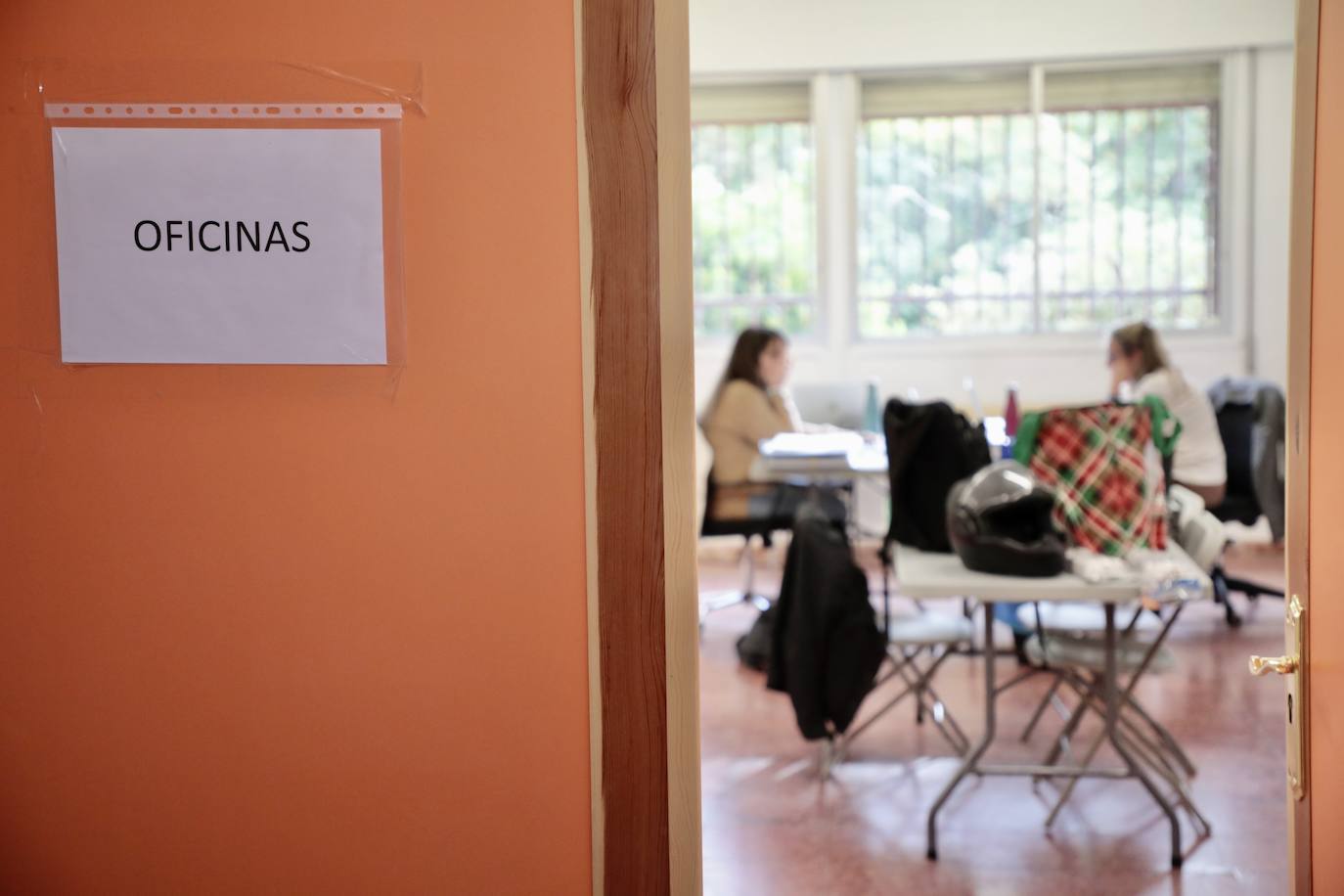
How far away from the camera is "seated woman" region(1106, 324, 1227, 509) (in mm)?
5445

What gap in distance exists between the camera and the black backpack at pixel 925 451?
4.13 m

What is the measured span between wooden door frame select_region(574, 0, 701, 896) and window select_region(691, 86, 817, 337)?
557cm

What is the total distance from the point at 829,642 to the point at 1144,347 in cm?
236

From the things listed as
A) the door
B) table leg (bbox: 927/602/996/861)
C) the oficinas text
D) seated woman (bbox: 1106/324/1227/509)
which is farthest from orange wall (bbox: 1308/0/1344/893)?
seated woman (bbox: 1106/324/1227/509)

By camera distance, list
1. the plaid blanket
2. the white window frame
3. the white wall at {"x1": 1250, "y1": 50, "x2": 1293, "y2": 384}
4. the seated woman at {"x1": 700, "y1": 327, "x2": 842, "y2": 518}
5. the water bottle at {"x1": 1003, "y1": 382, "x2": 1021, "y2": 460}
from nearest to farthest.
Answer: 1. the plaid blanket
2. the water bottle at {"x1": 1003, "y1": 382, "x2": 1021, "y2": 460}
3. the seated woman at {"x1": 700, "y1": 327, "x2": 842, "y2": 518}
4. the white wall at {"x1": 1250, "y1": 50, "x2": 1293, "y2": 384}
5. the white window frame

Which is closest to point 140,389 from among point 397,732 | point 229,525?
point 229,525

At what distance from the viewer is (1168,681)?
5.07 meters

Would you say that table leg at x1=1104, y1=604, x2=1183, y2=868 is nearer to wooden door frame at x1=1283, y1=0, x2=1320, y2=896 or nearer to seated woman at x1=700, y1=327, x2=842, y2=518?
wooden door frame at x1=1283, y1=0, x2=1320, y2=896

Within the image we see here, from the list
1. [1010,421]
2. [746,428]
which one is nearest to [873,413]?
[746,428]

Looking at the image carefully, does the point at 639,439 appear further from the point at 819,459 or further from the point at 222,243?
the point at 819,459

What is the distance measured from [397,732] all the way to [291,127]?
0.88m

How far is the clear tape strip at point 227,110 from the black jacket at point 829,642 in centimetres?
236

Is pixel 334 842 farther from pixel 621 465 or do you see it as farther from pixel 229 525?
pixel 621 465

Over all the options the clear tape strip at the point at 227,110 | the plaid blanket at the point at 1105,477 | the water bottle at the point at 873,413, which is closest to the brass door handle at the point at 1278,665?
the clear tape strip at the point at 227,110
